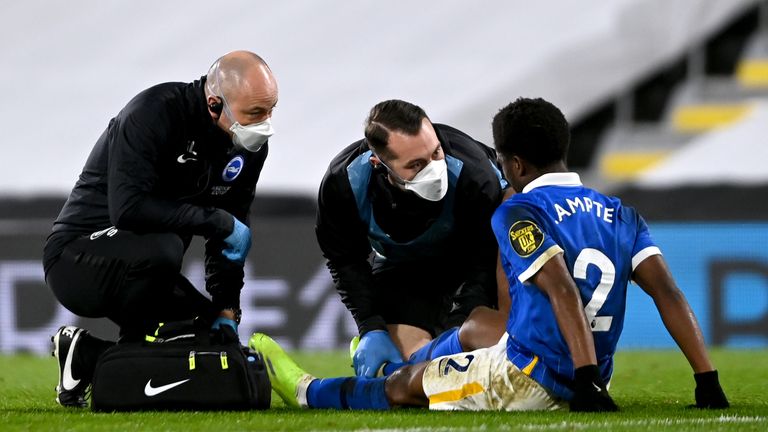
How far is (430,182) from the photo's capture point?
403cm

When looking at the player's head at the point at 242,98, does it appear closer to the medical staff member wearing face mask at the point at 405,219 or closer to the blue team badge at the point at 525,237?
the medical staff member wearing face mask at the point at 405,219

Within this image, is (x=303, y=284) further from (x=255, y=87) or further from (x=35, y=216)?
(x=255, y=87)

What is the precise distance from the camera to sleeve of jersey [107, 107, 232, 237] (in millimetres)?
3834

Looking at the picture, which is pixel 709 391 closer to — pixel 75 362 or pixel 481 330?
pixel 481 330

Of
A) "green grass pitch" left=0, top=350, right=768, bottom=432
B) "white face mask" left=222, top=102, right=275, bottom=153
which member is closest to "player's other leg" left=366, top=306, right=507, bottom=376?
"green grass pitch" left=0, top=350, right=768, bottom=432

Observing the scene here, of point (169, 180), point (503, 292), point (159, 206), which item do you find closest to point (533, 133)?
point (503, 292)

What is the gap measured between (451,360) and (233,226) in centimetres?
83

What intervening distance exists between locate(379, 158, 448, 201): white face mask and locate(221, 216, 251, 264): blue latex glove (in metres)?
0.50

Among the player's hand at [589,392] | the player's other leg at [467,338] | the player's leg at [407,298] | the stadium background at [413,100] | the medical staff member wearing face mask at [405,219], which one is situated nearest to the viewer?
the player's hand at [589,392]

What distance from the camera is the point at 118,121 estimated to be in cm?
399

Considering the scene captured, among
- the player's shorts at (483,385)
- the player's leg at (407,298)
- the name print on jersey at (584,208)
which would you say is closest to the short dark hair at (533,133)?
the name print on jersey at (584,208)

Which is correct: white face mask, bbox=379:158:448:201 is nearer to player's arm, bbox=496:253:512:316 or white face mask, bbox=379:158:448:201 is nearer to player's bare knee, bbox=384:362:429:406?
player's arm, bbox=496:253:512:316

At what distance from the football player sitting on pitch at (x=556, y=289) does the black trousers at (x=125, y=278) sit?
96 cm

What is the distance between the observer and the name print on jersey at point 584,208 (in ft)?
11.1
